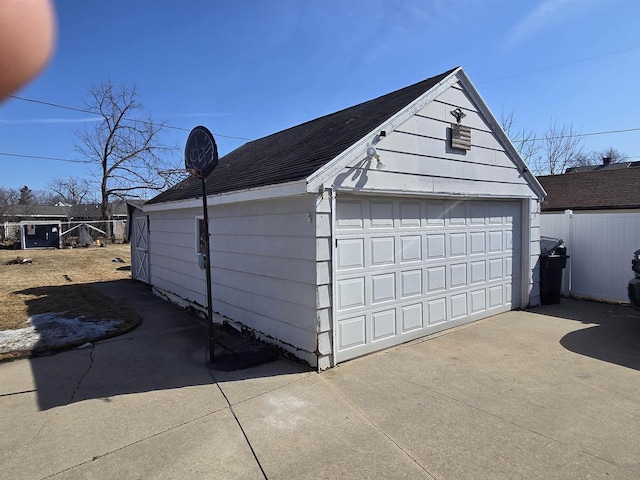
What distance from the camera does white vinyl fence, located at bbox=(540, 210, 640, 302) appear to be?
26.3ft

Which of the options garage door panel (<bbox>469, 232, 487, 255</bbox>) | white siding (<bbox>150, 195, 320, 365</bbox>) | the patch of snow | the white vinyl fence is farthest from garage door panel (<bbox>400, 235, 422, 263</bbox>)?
the white vinyl fence

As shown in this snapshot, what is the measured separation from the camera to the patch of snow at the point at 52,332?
5856 mm

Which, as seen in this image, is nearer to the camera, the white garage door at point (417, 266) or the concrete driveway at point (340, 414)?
the concrete driveway at point (340, 414)

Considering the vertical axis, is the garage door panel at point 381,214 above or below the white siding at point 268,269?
above

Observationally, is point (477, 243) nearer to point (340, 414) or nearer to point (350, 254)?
point (350, 254)

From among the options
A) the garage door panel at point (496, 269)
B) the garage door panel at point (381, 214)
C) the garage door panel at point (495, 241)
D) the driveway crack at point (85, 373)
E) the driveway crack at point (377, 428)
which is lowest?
the driveway crack at point (377, 428)

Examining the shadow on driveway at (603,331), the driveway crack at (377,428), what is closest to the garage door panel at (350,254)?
the driveway crack at (377,428)

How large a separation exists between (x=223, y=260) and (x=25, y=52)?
638 centimetres

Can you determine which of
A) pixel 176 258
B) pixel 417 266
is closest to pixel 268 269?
pixel 417 266

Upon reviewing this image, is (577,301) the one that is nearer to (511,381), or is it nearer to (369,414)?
(511,381)

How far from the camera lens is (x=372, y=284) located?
5.23m

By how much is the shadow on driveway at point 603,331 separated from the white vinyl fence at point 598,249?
0.49 meters

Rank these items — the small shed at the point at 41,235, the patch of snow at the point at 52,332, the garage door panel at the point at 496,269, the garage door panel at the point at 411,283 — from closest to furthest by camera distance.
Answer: the garage door panel at the point at 411,283 < the patch of snow at the point at 52,332 < the garage door panel at the point at 496,269 < the small shed at the point at 41,235

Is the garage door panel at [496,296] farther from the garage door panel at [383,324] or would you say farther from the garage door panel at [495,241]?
the garage door panel at [383,324]
